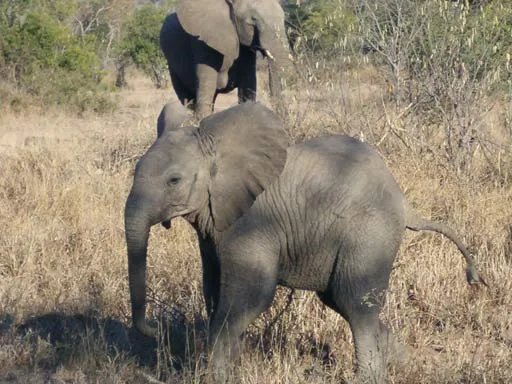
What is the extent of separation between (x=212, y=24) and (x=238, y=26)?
10.0 inches

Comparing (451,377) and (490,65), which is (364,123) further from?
(451,377)

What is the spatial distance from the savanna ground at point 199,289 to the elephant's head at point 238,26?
2.29 feet

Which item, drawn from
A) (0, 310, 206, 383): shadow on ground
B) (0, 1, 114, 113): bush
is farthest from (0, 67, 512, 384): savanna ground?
(0, 1, 114, 113): bush

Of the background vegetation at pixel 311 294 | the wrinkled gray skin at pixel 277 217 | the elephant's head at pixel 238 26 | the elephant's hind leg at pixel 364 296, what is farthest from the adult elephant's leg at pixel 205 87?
the elephant's hind leg at pixel 364 296

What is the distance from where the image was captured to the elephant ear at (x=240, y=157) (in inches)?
176

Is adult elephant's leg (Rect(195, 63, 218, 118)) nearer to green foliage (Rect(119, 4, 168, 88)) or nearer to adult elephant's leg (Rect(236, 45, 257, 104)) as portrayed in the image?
adult elephant's leg (Rect(236, 45, 257, 104))

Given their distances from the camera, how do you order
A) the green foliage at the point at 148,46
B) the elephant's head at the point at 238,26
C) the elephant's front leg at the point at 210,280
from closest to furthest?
the elephant's front leg at the point at 210,280, the elephant's head at the point at 238,26, the green foliage at the point at 148,46

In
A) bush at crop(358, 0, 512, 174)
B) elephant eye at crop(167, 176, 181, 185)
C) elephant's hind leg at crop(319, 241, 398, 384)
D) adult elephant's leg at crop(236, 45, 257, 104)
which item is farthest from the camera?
adult elephant's leg at crop(236, 45, 257, 104)

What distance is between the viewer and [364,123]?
8414 millimetres

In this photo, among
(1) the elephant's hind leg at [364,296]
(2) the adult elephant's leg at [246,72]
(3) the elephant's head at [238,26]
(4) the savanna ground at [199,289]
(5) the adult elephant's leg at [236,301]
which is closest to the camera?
(5) the adult elephant's leg at [236,301]

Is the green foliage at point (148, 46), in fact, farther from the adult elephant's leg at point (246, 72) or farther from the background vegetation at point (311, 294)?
the adult elephant's leg at point (246, 72)

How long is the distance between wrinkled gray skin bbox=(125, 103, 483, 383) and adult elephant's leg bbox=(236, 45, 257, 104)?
17.7 ft

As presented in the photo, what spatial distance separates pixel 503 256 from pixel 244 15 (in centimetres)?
435

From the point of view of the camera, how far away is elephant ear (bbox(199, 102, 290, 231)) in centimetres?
448
